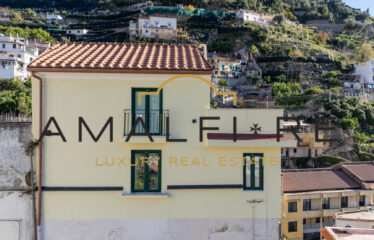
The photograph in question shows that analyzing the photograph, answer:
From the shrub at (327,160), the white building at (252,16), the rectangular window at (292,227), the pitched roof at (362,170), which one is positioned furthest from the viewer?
the white building at (252,16)

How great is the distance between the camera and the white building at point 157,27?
225 feet

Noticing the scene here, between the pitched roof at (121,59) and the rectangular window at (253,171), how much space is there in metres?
2.31

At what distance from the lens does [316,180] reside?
2142cm

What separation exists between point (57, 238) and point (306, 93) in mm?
43753

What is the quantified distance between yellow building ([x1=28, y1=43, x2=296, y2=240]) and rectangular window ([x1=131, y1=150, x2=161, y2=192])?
2cm

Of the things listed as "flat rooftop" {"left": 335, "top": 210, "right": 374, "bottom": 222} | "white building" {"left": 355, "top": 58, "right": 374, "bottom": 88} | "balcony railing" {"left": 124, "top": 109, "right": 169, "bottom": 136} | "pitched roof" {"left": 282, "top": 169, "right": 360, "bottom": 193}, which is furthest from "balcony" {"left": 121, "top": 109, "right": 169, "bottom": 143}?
"white building" {"left": 355, "top": 58, "right": 374, "bottom": 88}

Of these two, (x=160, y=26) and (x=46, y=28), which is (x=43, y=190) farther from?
(x=46, y=28)

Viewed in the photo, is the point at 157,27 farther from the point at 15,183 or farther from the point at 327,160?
the point at 15,183

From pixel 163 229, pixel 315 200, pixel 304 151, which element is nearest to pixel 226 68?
pixel 304 151

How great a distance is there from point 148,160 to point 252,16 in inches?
3066

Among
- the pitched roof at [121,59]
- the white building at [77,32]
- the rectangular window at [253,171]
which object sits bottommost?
the rectangular window at [253,171]

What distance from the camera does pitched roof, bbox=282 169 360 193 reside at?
20266 millimetres

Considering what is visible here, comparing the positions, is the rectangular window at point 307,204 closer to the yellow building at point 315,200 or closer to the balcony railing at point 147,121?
the yellow building at point 315,200

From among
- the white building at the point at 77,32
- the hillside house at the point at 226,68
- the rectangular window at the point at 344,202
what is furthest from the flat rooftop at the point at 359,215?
the white building at the point at 77,32
